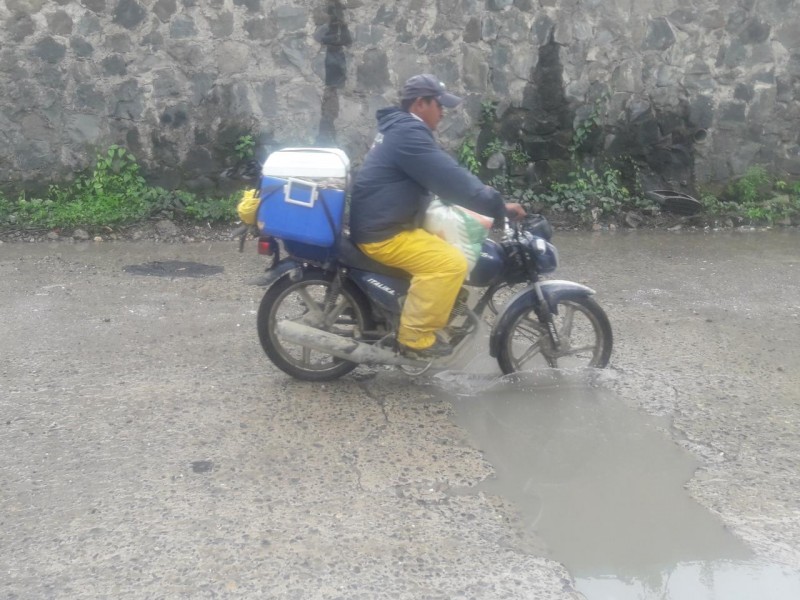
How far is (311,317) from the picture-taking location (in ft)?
16.9

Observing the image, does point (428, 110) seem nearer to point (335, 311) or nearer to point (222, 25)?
point (335, 311)

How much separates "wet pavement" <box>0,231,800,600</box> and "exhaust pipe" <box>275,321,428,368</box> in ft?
0.71

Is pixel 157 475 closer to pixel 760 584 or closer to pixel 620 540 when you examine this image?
pixel 620 540

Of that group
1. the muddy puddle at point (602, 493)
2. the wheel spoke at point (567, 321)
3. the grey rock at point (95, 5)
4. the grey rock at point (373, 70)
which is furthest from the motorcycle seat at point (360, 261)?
the grey rock at point (95, 5)

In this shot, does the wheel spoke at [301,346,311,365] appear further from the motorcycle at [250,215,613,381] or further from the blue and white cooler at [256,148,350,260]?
the blue and white cooler at [256,148,350,260]

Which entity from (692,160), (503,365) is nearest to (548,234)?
(503,365)

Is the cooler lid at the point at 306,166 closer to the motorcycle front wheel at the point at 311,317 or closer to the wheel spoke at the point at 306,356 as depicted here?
the motorcycle front wheel at the point at 311,317

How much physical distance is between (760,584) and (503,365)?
1.99m

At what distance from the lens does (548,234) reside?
5121 millimetres

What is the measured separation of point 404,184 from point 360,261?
478mm

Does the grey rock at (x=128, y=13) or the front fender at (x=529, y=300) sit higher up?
the grey rock at (x=128, y=13)

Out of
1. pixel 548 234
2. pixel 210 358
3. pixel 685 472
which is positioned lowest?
pixel 210 358

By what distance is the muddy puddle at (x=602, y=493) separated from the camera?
359cm

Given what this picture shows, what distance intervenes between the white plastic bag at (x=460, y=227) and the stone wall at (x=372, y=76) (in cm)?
412
